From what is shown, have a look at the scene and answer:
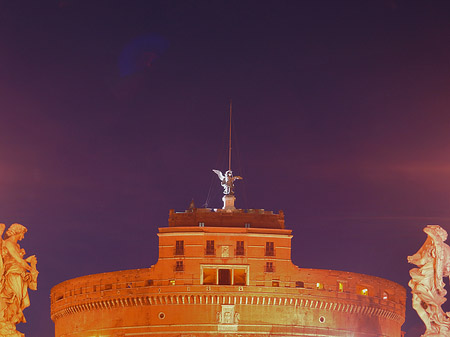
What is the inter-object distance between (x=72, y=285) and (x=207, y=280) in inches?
683

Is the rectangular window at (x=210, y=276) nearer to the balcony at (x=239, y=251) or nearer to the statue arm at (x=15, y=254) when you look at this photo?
the balcony at (x=239, y=251)

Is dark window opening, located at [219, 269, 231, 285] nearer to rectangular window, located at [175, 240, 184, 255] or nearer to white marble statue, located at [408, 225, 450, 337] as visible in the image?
rectangular window, located at [175, 240, 184, 255]

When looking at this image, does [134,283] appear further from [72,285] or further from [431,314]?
[431,314]

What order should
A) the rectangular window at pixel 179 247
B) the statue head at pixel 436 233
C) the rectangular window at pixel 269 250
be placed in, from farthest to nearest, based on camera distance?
the rectangular window at pixel 269 250 < the rectangular window at pixel 179 247 < the statue head at pixel 436 233

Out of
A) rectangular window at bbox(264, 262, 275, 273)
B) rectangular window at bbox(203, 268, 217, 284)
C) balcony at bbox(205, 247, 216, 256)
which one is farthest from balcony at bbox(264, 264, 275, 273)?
balcony at bbox(205, 247, 216, 256)

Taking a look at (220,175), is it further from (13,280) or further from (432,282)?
(13,280)

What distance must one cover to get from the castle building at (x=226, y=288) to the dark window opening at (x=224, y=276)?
0.11 meters

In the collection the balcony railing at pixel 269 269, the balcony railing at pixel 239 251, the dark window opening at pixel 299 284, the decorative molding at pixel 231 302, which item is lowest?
the decorative molding at pixel 231 302

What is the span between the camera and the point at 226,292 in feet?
447

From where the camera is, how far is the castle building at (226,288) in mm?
136625

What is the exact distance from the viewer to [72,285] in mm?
145125

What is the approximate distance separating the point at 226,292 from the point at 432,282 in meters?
63.8

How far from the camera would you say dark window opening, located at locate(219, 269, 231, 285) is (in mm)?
137875

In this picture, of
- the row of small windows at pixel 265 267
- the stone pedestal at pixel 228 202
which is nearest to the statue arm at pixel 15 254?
the row of small windows at pixel 265 267
